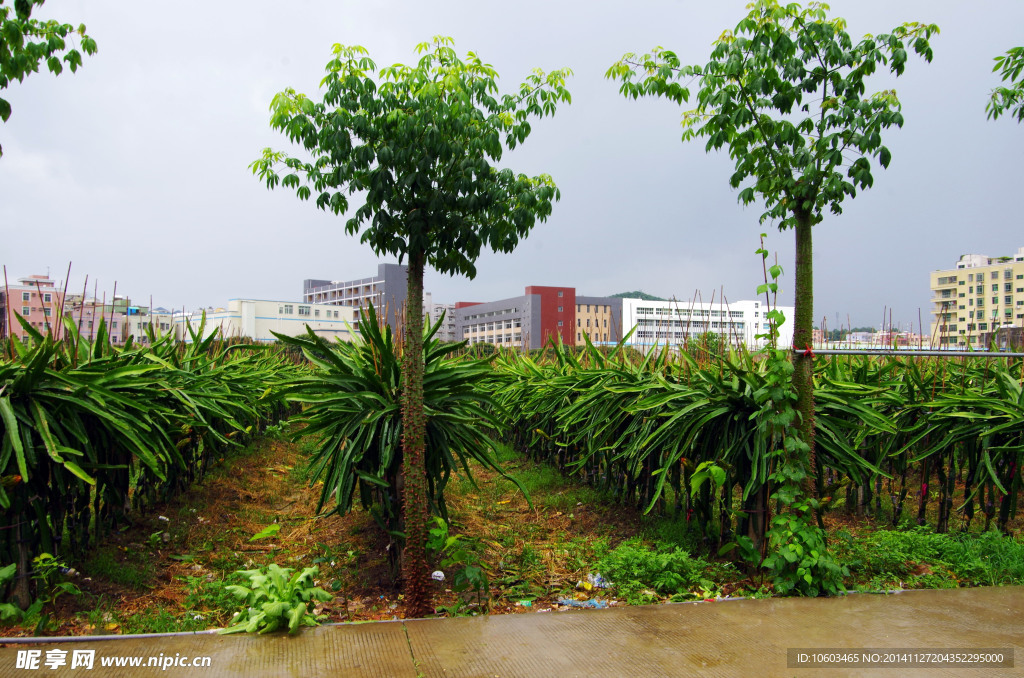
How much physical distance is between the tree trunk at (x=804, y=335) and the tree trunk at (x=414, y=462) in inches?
93.6

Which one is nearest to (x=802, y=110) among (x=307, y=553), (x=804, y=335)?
(x=804, y=335)

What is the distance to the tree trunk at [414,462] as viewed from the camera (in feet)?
12.0

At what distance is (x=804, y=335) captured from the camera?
4.10 metres

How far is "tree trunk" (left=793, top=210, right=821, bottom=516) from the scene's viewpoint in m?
4.09

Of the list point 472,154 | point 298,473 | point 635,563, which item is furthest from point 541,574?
point 298,473

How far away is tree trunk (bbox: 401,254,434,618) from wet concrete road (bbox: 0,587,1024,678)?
0.25m

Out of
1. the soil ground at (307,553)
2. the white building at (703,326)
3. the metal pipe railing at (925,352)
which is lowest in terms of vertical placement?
the soil ground at (307,553)

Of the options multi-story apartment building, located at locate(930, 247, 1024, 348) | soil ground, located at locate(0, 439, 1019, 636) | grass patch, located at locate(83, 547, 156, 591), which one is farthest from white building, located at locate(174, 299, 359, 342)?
multi-story apartment building, located at locate(930, 247, 1024, 348)

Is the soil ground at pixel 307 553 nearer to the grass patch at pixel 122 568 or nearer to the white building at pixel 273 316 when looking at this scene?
the grass patch at pixel 122 568

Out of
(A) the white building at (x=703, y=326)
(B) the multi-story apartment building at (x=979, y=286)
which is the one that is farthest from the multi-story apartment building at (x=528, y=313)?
(A) the white building at (x=703, y=326)

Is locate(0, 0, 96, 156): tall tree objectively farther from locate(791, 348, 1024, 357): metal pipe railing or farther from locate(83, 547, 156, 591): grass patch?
locate(791, 348, 1024, 357): metal pipe railing

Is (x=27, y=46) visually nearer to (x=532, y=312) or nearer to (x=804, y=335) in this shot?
(x=804, y=335)

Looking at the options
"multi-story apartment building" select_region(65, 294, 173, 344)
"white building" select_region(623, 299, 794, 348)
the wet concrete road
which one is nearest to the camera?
the wet concrete road

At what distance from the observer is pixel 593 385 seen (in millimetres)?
6574
